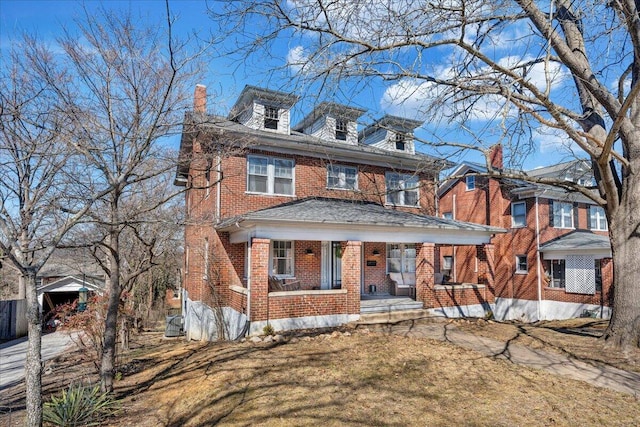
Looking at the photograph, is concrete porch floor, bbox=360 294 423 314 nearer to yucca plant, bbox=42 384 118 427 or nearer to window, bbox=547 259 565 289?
yucca plant, bbox=42 384 118 427

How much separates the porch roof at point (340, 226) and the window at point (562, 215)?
955 cm

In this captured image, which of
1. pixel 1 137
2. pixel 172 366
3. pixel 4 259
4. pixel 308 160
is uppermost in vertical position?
pixel 308 160

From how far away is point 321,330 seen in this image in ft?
32.9

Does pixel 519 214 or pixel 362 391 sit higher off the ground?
pixel 519 214

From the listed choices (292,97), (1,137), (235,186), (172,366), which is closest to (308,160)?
(235,186)

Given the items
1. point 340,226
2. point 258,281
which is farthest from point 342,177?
point 258,281

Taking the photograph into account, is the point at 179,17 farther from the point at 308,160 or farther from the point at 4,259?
the point at 308,160

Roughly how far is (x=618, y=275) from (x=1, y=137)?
1213 centimetres

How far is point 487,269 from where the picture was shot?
45.4 feet

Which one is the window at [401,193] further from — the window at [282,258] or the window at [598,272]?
the window at [598,272]

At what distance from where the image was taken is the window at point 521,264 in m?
20.8

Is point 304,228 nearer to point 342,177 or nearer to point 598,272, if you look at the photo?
point 342,177

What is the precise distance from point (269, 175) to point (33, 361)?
30.3 feet

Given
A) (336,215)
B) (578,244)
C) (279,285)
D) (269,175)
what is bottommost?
(279,285)
